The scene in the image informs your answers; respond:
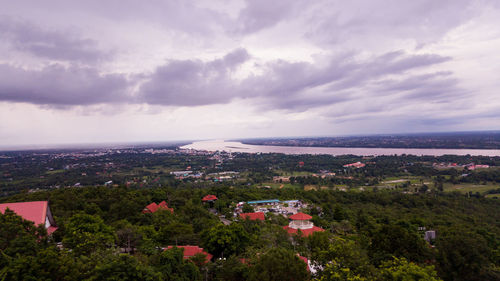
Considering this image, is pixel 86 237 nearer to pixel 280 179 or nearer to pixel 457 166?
pixel 280 179

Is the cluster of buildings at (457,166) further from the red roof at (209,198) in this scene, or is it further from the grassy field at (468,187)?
the red roof at (209,198)

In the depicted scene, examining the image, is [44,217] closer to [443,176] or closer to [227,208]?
[227,208]

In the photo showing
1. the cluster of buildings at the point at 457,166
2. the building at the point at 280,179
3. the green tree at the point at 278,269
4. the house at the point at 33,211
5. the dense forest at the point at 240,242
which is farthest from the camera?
the cluster of buildings at the point at 457,166

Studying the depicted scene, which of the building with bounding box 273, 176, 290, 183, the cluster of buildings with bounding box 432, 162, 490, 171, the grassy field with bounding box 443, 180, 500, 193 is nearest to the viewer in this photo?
the grassy field with bounding box 443, 180, 500, 193

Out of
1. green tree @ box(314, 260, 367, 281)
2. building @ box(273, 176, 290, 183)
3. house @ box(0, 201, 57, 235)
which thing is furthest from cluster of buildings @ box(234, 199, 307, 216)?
building @ box(273, 176, 290, 183)

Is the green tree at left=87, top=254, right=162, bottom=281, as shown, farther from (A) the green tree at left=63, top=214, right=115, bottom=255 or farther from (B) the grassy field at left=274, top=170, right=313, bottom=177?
(B) the grassy field at left=274, top=170, right=313, bottom=177

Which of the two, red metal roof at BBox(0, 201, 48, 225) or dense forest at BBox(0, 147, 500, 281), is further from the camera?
red metal roof at BBox(0, 201, 48, 225)

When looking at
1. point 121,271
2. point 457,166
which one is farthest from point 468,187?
point 121,271

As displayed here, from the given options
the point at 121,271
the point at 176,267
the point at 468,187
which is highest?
the point at 121,271

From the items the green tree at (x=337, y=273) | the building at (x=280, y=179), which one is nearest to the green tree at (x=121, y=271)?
the green tree at (x=337, y=273)

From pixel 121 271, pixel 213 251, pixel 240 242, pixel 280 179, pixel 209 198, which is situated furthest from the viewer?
pixel 280 179

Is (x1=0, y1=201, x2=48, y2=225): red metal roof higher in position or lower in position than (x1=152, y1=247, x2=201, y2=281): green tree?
higher

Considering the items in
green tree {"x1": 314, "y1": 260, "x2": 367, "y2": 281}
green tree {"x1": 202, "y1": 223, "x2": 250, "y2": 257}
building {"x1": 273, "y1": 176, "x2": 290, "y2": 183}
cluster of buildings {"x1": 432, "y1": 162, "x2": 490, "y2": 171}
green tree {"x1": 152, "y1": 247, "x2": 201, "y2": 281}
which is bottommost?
building {"x1": 273, "y1": 176, "x2": 290, "y2": 183}

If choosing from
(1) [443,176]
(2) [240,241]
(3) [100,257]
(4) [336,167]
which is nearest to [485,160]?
(1) [443,176]
